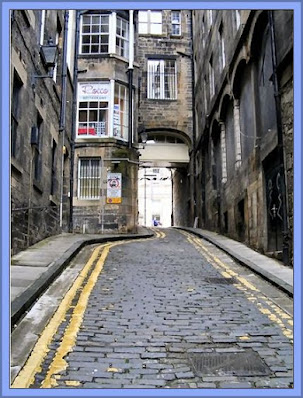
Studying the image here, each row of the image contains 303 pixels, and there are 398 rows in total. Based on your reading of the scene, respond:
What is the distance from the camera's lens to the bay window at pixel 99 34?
22.2 m

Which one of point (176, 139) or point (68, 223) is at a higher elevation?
point (176, 139)

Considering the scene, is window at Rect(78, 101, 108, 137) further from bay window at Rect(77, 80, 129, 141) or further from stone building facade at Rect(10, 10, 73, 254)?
stone building facade at Rect(10, 10, 73, 254)

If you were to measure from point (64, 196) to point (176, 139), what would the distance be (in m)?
13.0

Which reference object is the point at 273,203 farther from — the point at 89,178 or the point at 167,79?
the point at 167,79

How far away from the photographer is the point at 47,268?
8.31 metres

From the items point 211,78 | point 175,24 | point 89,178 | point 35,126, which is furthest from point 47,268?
point 175,24

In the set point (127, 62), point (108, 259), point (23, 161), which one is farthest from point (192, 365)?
point (127, 62)

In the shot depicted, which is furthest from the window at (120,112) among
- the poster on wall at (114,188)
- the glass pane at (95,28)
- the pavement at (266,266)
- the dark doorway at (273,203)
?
the dark doorway at (273,203)

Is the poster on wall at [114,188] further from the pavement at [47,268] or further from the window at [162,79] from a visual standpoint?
the window at [162,79]

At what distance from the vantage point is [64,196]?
18.7 metres

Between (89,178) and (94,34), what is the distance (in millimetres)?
7628

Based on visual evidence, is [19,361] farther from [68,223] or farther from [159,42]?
[159,42]

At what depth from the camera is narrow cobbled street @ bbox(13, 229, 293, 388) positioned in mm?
3980

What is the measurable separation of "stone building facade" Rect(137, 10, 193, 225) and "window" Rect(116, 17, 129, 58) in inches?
236
